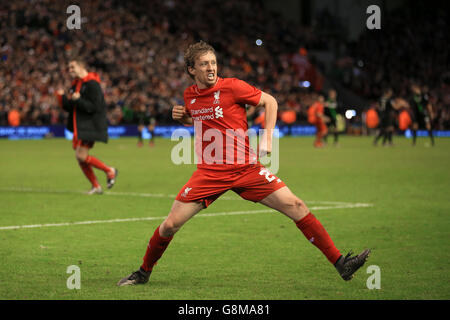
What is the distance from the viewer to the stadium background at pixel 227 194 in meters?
7.35

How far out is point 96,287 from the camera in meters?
6.77

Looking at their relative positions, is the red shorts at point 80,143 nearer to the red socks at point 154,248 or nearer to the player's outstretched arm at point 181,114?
the player's outstretched arm at point 181,114

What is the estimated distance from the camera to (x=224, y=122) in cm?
678

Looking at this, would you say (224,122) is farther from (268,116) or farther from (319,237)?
(319,237)

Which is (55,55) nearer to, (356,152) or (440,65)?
(356,152)

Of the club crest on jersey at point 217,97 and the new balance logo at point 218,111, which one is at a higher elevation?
the club crest on jersey at point 217,97

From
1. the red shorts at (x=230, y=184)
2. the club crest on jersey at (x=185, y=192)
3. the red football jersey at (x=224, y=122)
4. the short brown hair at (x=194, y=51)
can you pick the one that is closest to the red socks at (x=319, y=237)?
the red shorts at (x=230, y=184)

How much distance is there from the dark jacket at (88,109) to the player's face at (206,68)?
7772 mm

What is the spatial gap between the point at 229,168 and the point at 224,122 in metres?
0.40

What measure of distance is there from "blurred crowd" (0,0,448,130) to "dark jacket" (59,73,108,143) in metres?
20.6

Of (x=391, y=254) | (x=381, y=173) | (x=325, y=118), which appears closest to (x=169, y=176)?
(x=381, y=173)

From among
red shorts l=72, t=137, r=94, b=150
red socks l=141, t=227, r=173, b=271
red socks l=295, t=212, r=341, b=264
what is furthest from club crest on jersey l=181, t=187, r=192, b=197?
red shorts l=72, t=137, r=94, b=150

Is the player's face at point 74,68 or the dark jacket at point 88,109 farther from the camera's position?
the dark jacket at point 88,109

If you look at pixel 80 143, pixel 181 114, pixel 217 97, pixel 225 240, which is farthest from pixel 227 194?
pixel 217 97
